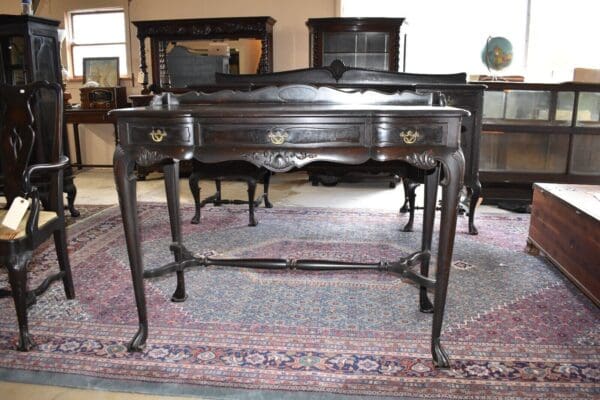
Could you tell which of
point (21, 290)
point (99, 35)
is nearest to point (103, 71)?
point (99, 35)

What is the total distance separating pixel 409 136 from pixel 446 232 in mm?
375

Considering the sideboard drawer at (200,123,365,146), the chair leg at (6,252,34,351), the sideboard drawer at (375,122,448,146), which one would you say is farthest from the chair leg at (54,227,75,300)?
the sideboard drawer at (375,122,448,146)

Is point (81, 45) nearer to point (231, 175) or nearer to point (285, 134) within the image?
point (231, 175)

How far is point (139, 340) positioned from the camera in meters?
1.96

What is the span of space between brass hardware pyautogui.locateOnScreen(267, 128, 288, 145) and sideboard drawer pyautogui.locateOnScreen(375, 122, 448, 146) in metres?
0.33

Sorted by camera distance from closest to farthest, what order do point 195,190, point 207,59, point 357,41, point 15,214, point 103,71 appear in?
point 15,214 < point 195,190 < point 357,41 < point 207,59 < point 103,71

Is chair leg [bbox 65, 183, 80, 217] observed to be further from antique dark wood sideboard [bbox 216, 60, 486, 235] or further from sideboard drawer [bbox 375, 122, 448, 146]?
sideboard drawer [bbox 375, 122, 448, 146]

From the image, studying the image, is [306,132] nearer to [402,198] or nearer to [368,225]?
[368,225]

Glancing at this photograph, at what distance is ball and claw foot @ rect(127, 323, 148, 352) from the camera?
6.39ft

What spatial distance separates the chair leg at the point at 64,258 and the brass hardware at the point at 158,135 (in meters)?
0.88

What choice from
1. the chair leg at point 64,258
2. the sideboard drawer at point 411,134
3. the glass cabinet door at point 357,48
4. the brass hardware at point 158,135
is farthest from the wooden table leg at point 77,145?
the sideboard drawer at point 411,134

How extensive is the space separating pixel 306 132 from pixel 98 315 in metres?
1.32

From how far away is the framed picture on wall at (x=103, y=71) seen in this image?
640cm

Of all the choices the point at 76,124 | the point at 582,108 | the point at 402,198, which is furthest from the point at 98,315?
the point at 76,124
